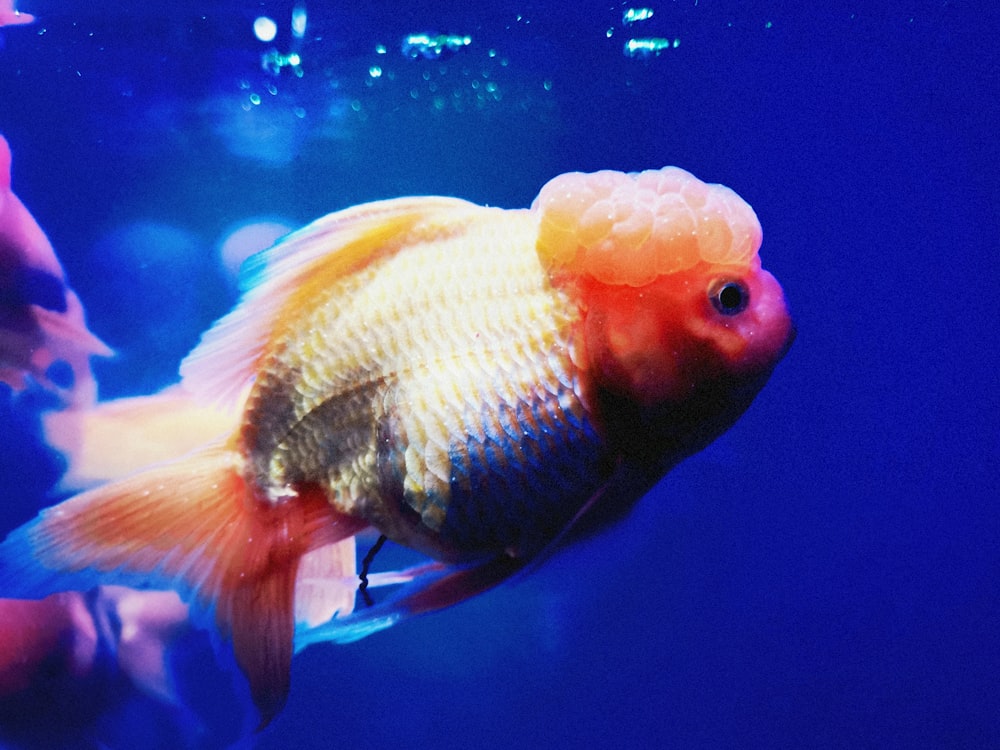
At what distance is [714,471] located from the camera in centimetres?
175

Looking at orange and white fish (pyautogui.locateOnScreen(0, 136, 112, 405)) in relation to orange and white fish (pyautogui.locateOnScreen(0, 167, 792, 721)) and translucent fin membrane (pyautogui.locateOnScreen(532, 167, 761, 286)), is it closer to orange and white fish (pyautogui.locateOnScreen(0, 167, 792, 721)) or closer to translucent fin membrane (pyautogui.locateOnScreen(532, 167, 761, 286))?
orange and white fish (pyautogui.locateOnScreen(0, 167, 792, 721))

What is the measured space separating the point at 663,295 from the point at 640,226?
71mm

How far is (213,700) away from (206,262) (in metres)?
0.93

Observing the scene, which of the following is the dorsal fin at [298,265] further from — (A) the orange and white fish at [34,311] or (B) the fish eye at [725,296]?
(A) the orange and white fish at [34,311]

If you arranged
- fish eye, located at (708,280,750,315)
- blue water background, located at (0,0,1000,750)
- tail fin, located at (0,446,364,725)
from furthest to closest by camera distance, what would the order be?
blue water background, located at (0,0,1000,750) < tail fin, located at (0,446,364,725) < fish eye, located at (708,280,750,315)

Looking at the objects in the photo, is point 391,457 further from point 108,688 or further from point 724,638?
point 724,638

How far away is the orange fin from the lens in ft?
3.61

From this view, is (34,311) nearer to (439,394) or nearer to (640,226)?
(439,394)

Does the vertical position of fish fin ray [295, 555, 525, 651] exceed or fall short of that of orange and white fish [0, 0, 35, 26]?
it falls short

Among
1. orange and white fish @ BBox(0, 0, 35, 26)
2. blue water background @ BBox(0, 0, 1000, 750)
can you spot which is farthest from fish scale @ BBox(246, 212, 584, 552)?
orange and white fish @ BBox(0, 0, 35, 26)

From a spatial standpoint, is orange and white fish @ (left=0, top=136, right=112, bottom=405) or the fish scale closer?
the fish scale

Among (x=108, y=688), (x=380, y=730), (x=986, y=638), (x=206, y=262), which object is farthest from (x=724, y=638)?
(x=206, y=262)

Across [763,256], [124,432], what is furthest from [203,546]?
[763,256]

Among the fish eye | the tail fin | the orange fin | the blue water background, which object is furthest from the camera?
the blue water background
